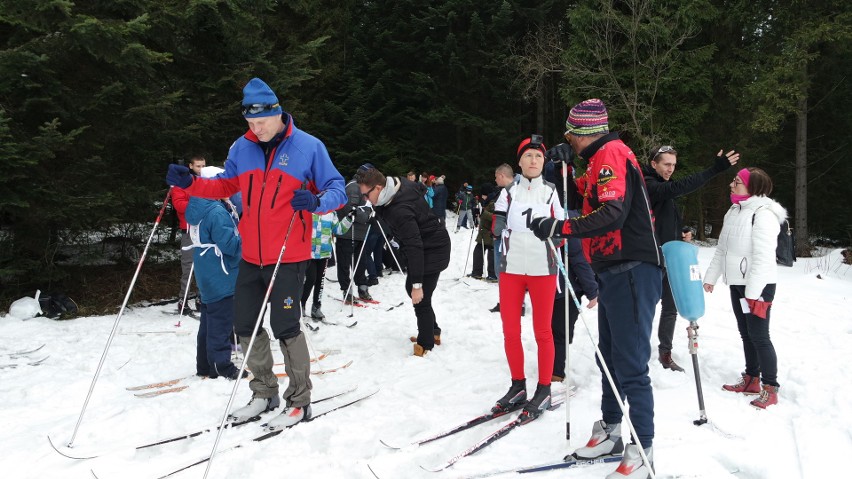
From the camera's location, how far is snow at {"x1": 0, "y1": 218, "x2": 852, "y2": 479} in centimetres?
328

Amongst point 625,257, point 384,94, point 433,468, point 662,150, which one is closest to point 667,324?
point 662,150

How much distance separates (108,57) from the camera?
7.18 meters

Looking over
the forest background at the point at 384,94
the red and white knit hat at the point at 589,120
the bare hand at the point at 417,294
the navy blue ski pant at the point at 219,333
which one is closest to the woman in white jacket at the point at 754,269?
the red and white knit hat at the point at 589,120

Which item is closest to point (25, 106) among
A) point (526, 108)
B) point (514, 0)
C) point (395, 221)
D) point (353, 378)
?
point (395, 221)

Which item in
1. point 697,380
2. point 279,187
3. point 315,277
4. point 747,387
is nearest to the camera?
point 279,187

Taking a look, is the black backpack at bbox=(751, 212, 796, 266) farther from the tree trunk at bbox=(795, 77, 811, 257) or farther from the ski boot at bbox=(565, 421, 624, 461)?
the tree trunk at bbox=(795, 77, 811, 257)

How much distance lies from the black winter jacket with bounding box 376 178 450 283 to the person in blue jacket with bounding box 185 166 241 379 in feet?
5.27

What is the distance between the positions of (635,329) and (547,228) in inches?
30.6

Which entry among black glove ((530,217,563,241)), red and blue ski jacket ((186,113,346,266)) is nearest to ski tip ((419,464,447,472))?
black glove ((530,217,563,241))

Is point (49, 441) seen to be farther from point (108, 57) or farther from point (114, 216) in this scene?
point (108, 57)

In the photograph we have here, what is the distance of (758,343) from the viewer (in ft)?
14.5

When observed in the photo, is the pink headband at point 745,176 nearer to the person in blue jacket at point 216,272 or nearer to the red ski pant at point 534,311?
the red ski pant at point 534,311

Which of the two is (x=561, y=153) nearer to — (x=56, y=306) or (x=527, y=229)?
(x=527, y=229)

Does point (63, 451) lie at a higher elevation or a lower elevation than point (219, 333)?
lower
